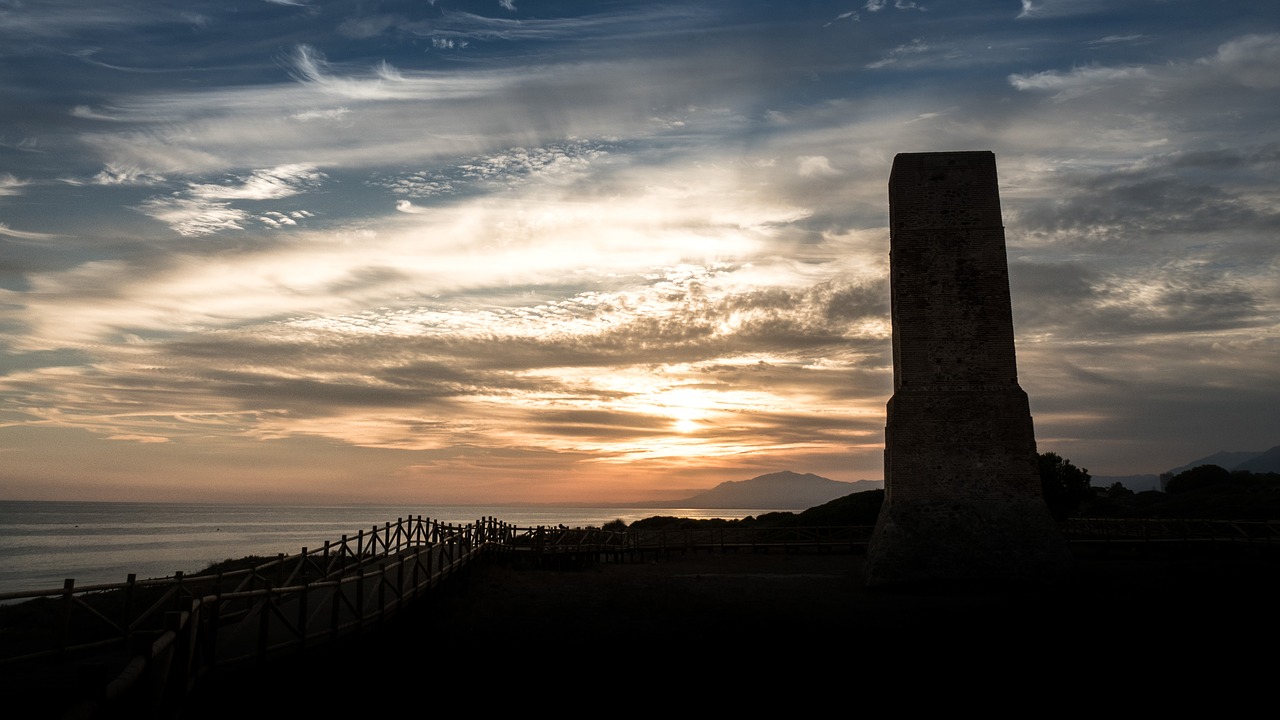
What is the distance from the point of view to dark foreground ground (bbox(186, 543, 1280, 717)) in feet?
30.3

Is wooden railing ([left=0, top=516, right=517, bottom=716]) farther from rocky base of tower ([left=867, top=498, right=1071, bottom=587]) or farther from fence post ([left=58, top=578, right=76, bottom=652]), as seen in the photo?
rocky base of tower ([left=867, top=498, right=1071, bottom=587])

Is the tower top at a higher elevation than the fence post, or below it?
higher

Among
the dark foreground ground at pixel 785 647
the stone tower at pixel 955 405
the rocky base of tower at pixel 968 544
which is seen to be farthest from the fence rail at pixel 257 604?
the stone tower at pixel 955 405

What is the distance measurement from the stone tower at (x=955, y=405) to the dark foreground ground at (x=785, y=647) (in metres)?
0.87

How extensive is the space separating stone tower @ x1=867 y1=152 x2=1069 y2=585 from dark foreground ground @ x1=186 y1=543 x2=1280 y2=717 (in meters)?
0.87

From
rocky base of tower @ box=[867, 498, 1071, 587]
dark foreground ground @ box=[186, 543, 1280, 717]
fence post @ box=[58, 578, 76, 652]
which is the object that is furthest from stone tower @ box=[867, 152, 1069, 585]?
fence post @ box=[58, 578, 76, 652]

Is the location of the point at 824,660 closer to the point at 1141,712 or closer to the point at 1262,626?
the point at 1141,712

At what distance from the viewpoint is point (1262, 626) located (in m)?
12.7

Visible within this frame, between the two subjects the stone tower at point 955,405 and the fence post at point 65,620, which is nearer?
the fence post at point 65,620

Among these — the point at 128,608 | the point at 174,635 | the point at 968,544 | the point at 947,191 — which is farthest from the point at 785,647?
the point at 947,191

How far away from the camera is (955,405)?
17.7 metres

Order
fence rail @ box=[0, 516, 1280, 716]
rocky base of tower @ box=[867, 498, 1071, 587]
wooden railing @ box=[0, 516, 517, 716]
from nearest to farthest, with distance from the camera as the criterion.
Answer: wooden railing @ box=[0, 516, 517, 716], fence rail @ box=[0, 516, 1280, 716], rocky base of tower @ box=[867, 498, 1071, 587]

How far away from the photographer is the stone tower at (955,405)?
1714cm

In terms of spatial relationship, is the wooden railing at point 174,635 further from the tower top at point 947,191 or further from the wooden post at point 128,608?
the tower top at point 947,191
